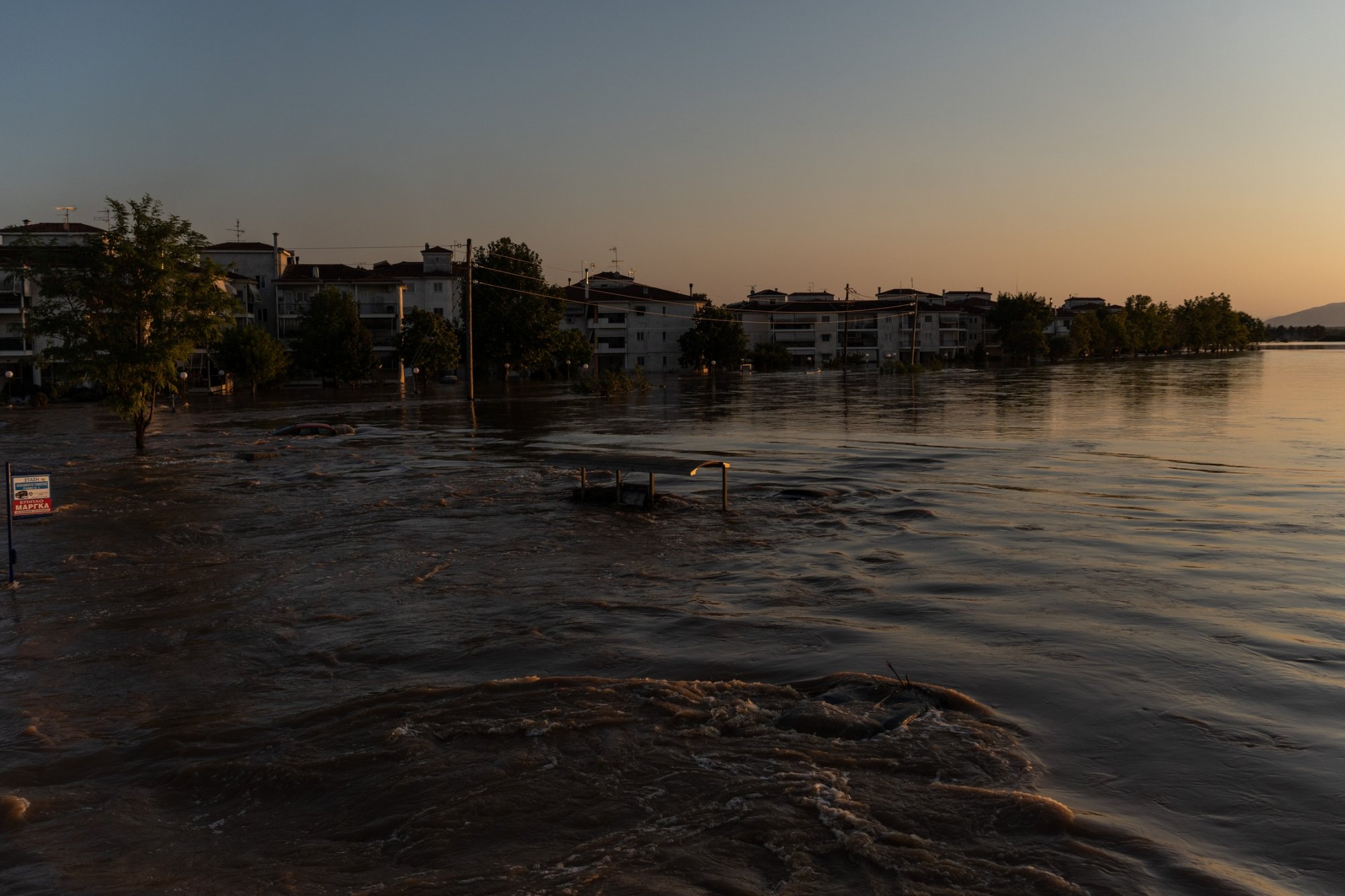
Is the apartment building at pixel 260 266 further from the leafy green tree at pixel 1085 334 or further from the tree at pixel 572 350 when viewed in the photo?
the leafy green tree at pixel 1085 334

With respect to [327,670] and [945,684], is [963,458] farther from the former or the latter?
[327,670]

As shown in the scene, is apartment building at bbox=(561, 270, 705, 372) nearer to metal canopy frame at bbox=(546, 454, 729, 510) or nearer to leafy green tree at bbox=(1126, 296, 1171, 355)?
leafy green tree at bbox=(1126, 296, 1171, 355)

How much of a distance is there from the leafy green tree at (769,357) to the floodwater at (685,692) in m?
109

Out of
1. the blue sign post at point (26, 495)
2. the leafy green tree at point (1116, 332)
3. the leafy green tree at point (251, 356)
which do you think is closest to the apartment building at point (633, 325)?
the leafy green tree at point (251, 356)

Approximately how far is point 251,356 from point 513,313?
74.8ft

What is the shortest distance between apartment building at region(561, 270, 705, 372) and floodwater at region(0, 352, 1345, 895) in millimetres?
103917

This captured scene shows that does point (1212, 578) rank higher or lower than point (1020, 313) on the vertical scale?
lower

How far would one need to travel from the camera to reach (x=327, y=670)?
35.1 feet

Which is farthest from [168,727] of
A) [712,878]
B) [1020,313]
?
[1020,313]

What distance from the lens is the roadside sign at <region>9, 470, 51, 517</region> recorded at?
14.0m

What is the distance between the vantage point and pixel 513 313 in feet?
294

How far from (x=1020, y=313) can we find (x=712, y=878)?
163642mm

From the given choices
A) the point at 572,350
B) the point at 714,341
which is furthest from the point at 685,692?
the point at 714,341

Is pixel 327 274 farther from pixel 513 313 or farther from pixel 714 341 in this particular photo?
pixel 714 341
